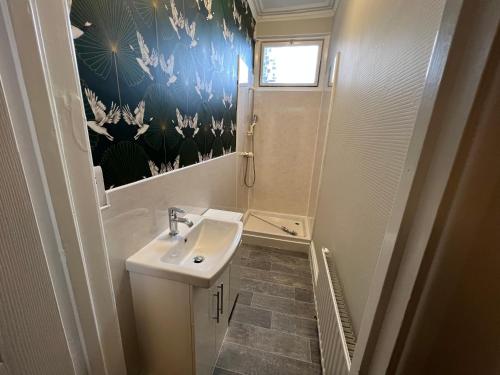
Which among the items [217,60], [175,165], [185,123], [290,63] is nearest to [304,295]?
[175,165]

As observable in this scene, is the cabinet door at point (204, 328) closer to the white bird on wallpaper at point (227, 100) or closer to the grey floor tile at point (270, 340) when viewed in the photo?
the grey floor tile at point (270, 340)

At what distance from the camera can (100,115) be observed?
0.70 m

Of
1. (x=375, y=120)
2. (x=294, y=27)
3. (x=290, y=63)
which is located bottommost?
(x=375, y=120)

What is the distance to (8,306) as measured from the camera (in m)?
0.34

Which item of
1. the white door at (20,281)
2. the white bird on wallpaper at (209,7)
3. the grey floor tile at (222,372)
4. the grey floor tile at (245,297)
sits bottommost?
the grey floor tile at (222,372)

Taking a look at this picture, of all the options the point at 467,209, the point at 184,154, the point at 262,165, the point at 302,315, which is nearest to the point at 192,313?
the point at 184,154

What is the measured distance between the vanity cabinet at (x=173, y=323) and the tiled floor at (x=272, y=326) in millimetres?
328

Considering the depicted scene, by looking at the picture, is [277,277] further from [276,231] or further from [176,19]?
[176,19]

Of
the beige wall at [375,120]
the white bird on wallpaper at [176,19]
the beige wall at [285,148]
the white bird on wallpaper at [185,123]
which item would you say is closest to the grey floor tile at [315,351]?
the beige wall at [375,120]

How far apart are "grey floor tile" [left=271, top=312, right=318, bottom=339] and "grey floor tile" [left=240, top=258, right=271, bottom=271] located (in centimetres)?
59

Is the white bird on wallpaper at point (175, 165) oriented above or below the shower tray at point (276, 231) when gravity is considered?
above

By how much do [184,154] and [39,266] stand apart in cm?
95

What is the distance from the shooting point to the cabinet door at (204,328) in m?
0.92

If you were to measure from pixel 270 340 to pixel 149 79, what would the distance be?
1.77 m
